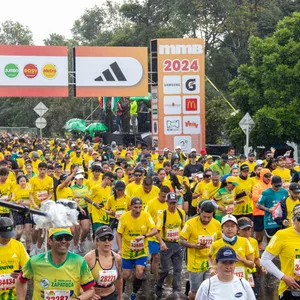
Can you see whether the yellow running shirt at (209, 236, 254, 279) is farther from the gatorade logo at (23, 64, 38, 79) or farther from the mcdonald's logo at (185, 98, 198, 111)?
the gatorade logo at (23, 64, 38, 79)

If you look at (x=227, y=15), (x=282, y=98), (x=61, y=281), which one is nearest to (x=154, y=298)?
(x=61, y=281)

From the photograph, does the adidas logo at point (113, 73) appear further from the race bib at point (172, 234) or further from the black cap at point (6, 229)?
the black cap at point (6, 229)

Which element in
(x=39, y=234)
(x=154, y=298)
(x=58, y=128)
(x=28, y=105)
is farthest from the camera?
(x=28, y=105)

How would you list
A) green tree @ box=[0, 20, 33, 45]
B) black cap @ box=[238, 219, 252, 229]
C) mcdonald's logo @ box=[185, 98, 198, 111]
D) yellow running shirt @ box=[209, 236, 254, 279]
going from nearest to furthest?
yellow running shirt @ box=[209, 236, 254, 279] → black cap @ box=[238, 219, 252, 229] → mcdonald's logo @ box=[185, 98, 198, 111] → green tree @ box=[0, 20, 33, 45]

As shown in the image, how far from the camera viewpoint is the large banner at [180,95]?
102 feet

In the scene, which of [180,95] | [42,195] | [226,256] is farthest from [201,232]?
[180,95]

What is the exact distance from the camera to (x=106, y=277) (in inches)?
343

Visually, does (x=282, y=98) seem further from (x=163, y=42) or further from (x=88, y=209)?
(x=88, y=209)

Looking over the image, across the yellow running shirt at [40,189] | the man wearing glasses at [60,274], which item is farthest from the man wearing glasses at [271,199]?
the man wearing glasses at [60,274]

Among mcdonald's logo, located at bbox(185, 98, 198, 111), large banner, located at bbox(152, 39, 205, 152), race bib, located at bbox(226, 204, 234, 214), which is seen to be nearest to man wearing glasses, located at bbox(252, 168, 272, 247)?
race bib, located at bbox(226, 204, 234, 214)

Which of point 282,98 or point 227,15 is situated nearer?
Result: point 282,98

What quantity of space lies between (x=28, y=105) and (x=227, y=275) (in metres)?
63.2

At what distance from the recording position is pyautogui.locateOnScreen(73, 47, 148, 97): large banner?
104 ft

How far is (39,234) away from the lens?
15.5 m
